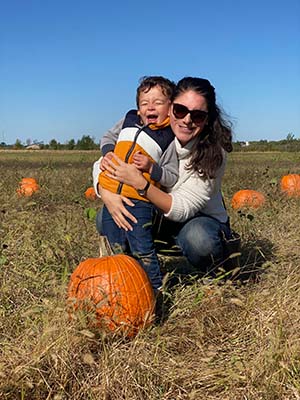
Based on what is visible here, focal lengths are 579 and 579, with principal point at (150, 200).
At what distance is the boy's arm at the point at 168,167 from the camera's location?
10.6 feet

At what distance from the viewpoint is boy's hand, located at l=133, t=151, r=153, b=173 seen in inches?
123

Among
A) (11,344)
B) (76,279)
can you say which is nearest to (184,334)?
(76,279)

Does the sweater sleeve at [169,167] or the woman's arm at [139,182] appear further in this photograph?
the sweater sleeve at [169,167]

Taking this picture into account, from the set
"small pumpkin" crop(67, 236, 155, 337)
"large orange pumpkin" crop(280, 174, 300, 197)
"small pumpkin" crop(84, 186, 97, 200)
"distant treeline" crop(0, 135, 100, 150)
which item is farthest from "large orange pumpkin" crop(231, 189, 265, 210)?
"distant treeline" crop(0, 135, 100, 150)

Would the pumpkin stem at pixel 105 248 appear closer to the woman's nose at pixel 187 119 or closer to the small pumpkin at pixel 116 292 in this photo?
the small pumpkin at pixel 116 292

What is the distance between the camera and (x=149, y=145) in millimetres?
3260

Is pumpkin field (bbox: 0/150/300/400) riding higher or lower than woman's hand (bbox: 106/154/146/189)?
lower

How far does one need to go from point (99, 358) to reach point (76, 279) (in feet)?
1.59

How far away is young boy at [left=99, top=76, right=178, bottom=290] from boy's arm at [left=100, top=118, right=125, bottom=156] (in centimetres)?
4

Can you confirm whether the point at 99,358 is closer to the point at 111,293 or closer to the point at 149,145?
the point at 111,293

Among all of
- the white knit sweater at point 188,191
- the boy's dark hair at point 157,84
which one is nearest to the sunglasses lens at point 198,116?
the white knit sweater at point 188,191

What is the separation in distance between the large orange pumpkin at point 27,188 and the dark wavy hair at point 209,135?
4.31m

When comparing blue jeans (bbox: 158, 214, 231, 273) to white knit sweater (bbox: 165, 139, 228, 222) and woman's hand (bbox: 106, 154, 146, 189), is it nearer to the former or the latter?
white knit sweater (bbox: 165, 139, 228, 222)

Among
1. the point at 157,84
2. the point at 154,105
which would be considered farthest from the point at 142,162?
the point at 157,84
